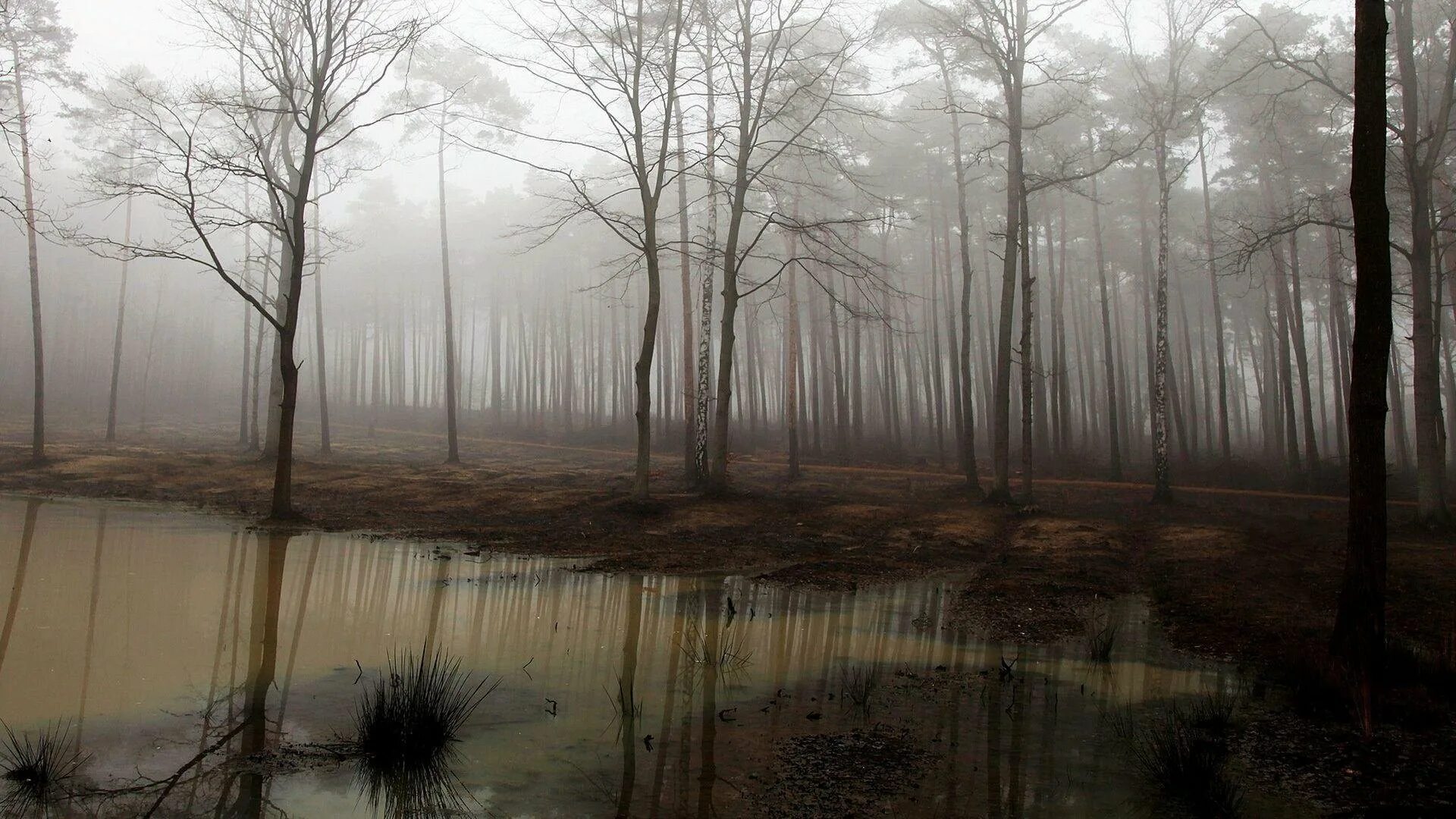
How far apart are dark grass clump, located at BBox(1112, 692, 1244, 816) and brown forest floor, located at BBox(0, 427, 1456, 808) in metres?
0.35

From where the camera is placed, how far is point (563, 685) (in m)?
5.82

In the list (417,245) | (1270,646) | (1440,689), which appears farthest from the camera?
(417,245)

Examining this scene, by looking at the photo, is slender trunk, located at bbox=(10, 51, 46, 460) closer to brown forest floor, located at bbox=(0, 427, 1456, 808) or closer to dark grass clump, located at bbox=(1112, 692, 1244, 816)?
brown forest floor, located at bbox=(0, 427, 1456, 808)

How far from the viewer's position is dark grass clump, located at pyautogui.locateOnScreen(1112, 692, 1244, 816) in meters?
3.98

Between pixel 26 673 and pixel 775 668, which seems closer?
pixel 26 673

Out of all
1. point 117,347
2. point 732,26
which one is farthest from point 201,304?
point 732,26

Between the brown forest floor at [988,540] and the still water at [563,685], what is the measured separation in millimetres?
951

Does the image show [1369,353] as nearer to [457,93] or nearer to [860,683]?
[860,683]

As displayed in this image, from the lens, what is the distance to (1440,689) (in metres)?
5.69

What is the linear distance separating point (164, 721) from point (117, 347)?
97.2 feet

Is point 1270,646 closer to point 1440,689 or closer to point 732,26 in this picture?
point 1440,689

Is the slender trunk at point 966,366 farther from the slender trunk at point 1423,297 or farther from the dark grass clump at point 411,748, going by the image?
the dark grass clump at point 411,748

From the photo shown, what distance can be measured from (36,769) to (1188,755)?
5943 millimetres

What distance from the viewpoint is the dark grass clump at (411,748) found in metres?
3.75
